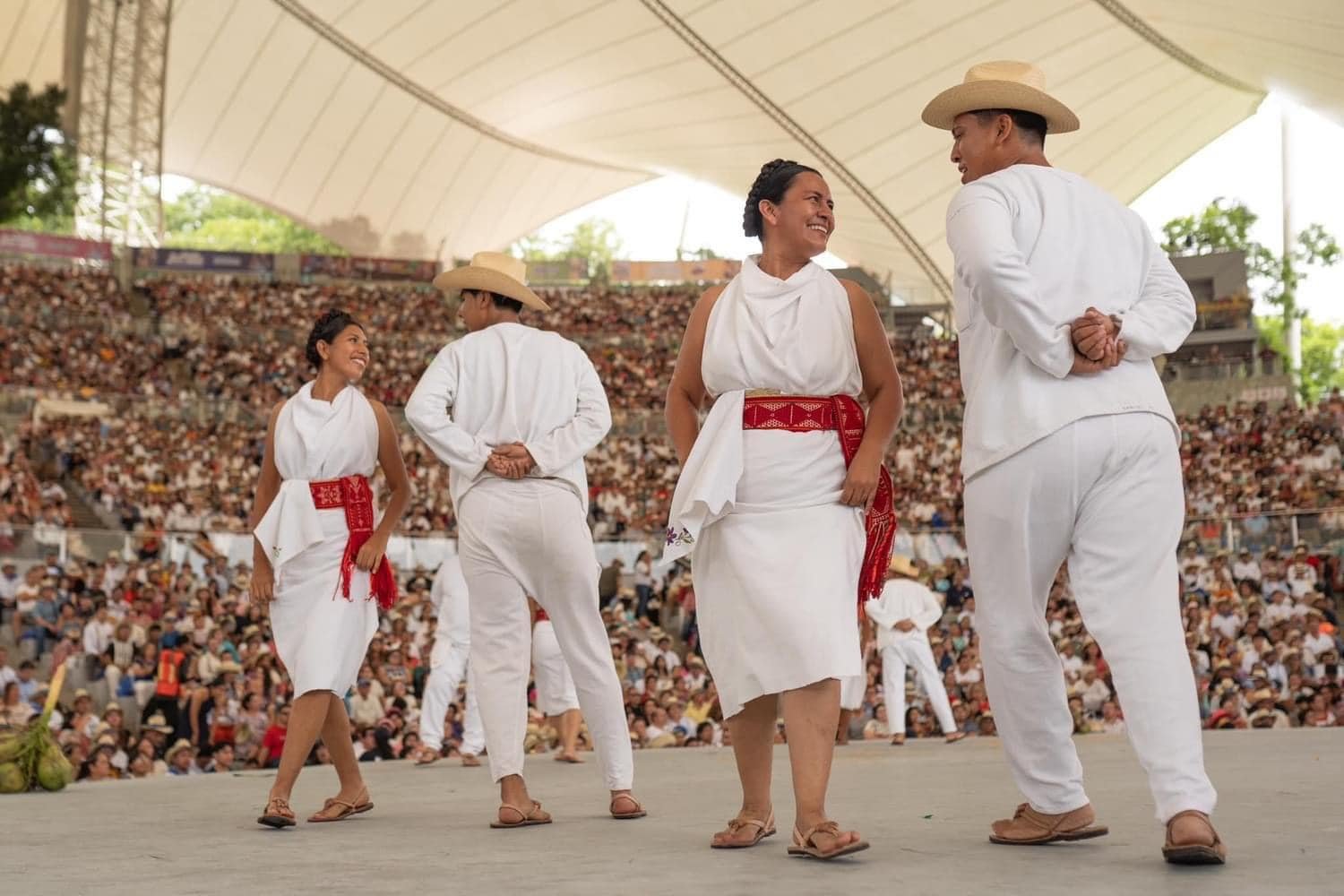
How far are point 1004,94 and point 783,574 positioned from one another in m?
1.21

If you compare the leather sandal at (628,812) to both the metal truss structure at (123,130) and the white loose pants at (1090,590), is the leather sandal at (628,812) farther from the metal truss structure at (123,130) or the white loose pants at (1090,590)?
the metal truss structure at (123,130)

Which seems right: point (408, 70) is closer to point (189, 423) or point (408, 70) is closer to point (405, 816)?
point (189, 423)

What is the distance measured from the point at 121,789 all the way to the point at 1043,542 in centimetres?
470

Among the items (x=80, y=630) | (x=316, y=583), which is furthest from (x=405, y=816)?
(x=80, y=630)

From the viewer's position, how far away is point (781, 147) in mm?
36719

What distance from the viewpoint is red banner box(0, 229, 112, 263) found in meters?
33.7

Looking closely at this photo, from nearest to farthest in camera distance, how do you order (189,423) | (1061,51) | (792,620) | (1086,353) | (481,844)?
1. (1086,353)
2. (792,620)
3. (481,844)
4. (189,423)
5. (1061,51)

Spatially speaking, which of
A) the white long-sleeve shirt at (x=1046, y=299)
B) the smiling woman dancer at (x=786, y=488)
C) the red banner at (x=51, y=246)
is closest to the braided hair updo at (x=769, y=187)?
the smiling woman dancer at (x=786, y=488)

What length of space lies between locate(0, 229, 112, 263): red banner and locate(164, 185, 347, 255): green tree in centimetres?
2947

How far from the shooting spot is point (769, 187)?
4.13 meters

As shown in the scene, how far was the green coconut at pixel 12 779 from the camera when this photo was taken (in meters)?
6.56

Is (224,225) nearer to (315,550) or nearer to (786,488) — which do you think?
(315,550)

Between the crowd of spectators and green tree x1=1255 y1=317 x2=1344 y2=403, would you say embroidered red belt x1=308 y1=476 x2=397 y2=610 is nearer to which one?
the crowd of spectators

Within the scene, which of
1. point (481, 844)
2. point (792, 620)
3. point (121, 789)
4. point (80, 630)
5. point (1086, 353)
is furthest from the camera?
point (80, 630)
